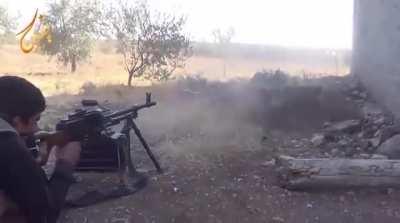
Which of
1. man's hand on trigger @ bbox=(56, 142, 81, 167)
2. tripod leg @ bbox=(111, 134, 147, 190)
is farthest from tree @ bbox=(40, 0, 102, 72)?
man's hand on trigger @ bbox=(56, 142, 81, 167)

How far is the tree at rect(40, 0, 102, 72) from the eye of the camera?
58.2ft

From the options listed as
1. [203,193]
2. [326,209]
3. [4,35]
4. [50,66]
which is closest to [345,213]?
[326,209]

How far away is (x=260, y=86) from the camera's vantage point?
10.1m

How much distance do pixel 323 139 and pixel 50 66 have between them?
55.5 feet

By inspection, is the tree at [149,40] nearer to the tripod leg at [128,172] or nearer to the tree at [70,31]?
the tree at [70,31]

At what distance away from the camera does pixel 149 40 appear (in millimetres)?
13398

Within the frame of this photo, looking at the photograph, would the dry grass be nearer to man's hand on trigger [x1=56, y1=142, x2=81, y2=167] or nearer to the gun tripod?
the gun tripod

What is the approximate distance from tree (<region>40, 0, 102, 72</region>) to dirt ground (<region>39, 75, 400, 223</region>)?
27.6 ft

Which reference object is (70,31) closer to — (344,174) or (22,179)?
(344,174)

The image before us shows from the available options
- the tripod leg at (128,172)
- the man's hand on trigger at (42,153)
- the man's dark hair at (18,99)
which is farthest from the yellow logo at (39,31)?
the man's dark hair at (18,99)

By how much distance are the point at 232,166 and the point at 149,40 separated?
8453 millimetres

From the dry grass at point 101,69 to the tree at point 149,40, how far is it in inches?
21.2

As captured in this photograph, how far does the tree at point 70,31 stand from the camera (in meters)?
17.8

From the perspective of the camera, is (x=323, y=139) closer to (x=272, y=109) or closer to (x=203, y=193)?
(x=272, y=109)
